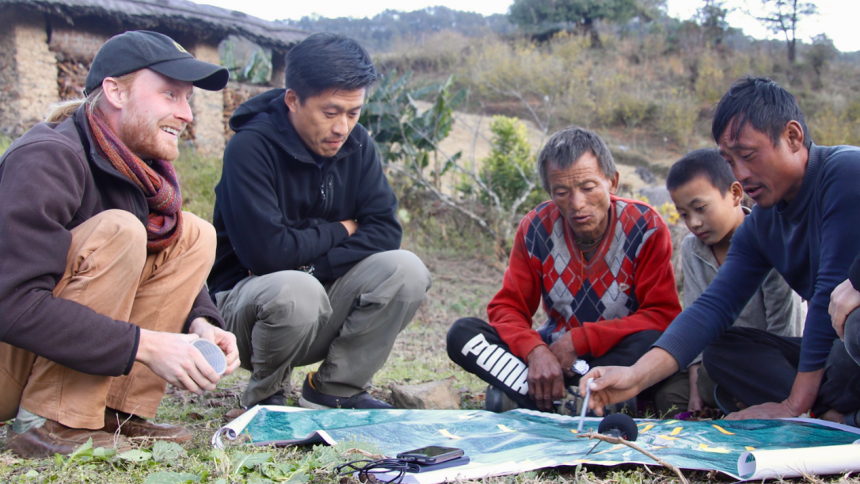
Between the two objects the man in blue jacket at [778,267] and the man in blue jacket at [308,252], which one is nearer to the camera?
the man in blue jacket at [778,267]

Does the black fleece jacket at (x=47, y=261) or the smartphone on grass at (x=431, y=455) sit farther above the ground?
the black fleece jacket at (x=47, y=261)

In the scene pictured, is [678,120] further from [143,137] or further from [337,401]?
[143,137]

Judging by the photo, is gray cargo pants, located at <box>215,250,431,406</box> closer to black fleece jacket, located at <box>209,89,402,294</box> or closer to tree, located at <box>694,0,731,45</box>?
black fleece jacket, located at <box>209,89,402,294</box>

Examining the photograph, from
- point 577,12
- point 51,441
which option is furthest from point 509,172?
point 577,12

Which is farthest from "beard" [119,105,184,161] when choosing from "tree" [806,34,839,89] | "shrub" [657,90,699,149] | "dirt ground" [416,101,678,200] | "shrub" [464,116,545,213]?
"tree" [806,34,839,89]

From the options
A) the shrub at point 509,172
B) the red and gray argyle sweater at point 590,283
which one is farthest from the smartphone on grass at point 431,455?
the shrub at point 509,172

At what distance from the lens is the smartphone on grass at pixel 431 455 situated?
172cm

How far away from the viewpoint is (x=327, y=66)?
2.78 metres

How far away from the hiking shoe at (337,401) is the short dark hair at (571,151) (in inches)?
50.0

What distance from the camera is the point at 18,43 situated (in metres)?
7.80

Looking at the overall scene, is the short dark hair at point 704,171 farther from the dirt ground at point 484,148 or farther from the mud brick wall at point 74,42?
the mud brick wall at point 74,42

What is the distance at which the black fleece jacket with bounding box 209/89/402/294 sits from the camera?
2.71 meters

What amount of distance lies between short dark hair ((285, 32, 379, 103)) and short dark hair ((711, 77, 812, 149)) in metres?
1.52

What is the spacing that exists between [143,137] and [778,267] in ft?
8.09
